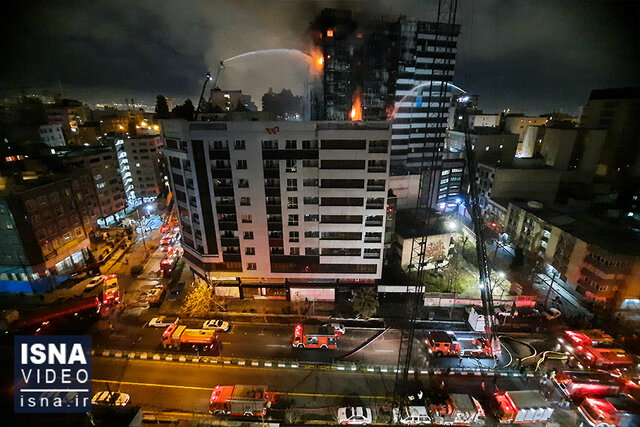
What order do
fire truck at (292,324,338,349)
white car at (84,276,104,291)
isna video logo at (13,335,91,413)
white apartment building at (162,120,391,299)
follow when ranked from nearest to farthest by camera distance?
isna video logo at (13,335,91,413)
fire truck at (292,324,338,349)
white apartment building at (162,120,391,299)
white car at (84,276,104,291)

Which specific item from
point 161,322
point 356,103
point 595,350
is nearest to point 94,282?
point 161,322

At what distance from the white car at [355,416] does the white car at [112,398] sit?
21.0 meters

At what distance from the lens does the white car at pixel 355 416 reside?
2578 centimetres

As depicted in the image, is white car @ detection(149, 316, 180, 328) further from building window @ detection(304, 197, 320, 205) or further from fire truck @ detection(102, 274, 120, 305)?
building window @ detection(304, 197, 320, 205)

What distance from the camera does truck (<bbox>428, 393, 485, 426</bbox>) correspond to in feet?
85.1

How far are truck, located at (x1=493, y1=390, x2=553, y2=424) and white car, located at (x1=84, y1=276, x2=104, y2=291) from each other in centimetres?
5836

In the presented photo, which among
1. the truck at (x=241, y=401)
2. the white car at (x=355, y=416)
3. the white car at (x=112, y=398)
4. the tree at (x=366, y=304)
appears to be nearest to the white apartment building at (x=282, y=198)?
the tree at (x=366, y=304)

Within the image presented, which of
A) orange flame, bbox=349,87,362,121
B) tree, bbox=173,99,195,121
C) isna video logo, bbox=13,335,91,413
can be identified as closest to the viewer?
isna video logo, bbox=13,335,91,413

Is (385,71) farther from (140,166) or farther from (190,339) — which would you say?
(140,166)

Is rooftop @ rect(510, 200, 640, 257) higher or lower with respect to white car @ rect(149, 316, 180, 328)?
higher

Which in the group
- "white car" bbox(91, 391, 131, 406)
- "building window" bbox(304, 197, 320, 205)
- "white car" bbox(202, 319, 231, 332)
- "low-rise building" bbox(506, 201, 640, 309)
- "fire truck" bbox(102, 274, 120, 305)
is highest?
"building window" bbox(304, 197, 320, 205)

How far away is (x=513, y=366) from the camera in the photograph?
1298 inches

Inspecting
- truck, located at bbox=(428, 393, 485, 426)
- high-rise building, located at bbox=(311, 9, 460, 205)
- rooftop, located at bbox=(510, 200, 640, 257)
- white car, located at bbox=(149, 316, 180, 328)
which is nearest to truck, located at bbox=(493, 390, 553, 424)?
truck, located at bbox=(428, 393, 485, 426)

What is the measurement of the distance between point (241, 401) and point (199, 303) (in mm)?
17122
